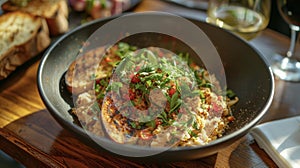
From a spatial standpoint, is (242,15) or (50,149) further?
(242,15)

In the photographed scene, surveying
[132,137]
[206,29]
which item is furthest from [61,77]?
[206,29]

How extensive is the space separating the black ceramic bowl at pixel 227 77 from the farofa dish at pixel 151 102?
1.8 inches

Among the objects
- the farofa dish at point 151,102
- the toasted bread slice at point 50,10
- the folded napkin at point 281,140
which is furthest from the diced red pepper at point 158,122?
the toasted bread slice at point 50,10

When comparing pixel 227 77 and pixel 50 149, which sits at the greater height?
pixel 227 77

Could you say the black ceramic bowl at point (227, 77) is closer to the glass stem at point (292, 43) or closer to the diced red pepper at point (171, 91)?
the diced red pepper at point (171, 91)

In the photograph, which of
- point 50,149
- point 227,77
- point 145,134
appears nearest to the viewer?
point 145,134

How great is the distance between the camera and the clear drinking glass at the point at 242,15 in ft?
6.21

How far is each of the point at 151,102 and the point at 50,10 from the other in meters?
0.90

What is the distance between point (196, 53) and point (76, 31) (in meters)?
0.52

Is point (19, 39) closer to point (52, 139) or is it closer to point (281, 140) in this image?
point (52, 139)

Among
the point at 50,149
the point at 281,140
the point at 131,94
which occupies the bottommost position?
the point at 50,149

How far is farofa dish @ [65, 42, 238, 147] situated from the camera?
4.30 feet

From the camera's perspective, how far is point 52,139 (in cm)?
146

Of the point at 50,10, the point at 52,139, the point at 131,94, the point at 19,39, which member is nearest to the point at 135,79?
the point at 131,94
